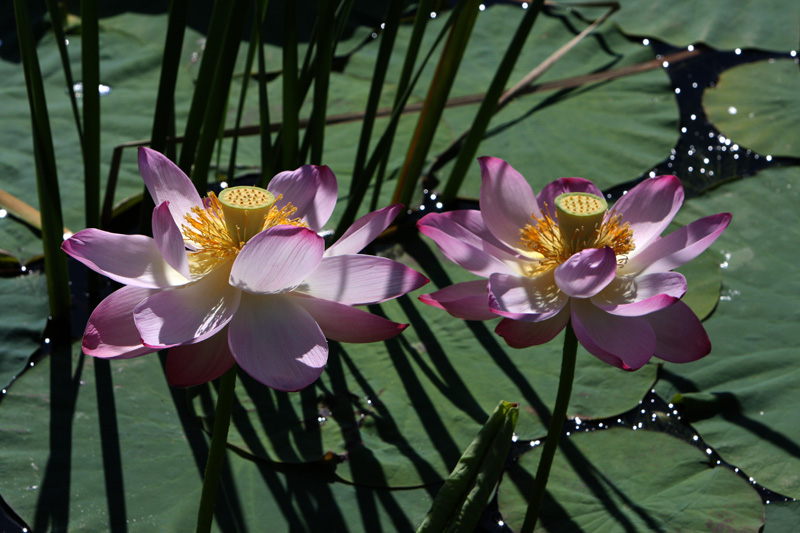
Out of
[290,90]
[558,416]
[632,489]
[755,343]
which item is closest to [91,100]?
[290,90]

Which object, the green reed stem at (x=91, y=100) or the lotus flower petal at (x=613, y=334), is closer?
the lotus flower petal at (x=613, y=334)

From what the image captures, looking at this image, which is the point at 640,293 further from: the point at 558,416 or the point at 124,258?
the point at 124,258

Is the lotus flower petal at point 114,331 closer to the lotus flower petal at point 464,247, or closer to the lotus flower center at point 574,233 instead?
the lotus flower petal at point 464,247

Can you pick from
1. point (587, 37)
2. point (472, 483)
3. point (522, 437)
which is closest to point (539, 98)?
point (587, 37)

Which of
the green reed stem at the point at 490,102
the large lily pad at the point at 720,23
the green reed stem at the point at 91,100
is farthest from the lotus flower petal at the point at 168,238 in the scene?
the large lily pad at the point at 720,23

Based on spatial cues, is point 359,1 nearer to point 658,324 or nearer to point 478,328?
point 478,328

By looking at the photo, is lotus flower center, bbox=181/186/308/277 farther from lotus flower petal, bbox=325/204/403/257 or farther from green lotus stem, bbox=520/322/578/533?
green lotus stem, bbox=520/322/578/533
